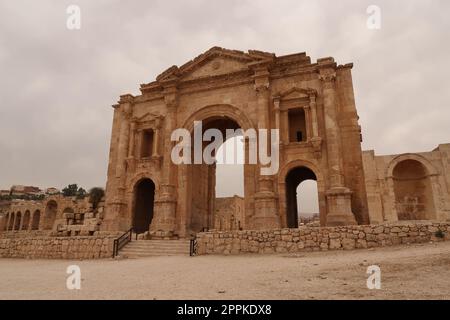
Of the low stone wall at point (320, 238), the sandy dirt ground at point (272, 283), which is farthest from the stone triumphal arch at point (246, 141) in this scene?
the sandy dirt ground at point (272, 283)

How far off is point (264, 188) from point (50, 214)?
35.6 m

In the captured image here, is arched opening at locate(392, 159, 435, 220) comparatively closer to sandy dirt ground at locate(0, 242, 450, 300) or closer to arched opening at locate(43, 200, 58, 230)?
sandy dirt ground at locate(0, 242, 450, 300)

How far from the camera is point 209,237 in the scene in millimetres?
12578

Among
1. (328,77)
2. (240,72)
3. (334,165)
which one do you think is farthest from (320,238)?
(240,72)

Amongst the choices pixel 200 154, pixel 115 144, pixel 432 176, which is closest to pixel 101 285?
pixel 200 154

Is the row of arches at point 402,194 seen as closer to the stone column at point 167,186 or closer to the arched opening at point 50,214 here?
the stone column at point 167,186

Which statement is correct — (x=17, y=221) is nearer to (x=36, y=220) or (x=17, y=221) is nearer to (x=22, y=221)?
(x=22, y=221)

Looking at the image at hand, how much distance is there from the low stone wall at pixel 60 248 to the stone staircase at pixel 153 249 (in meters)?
0.88

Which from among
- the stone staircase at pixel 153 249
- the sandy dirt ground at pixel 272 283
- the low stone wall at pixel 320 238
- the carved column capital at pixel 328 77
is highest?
the carved column capital at pixel 328 77

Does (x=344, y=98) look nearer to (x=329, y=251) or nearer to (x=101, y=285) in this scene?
(x=329, y=251)

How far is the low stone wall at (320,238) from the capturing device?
34.0 feet

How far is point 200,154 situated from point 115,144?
19.4ft

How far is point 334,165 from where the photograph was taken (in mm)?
14469

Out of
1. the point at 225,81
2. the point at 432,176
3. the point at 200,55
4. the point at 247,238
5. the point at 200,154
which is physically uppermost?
the point at 200,55
